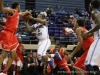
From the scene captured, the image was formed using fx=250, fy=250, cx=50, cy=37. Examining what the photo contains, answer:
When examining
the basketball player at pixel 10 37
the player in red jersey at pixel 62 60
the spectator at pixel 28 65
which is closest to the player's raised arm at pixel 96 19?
the basketball player at pixel 10 37

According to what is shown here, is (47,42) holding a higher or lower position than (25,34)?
higher

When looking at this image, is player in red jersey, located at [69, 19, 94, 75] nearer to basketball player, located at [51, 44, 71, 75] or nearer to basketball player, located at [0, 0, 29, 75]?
basketball player, located at [0, 0, 29, 75]

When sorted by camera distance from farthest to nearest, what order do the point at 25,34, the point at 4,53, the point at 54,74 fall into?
the point at 25,34 → the point at 54,74 → the point at 4,53

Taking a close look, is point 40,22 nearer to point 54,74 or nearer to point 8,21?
point 8,21

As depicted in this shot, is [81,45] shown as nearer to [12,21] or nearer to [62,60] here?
[12,21]

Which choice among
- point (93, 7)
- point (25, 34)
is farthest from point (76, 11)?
point (93, 7)

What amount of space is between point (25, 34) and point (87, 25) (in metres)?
4.33

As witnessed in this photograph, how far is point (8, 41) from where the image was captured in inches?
245

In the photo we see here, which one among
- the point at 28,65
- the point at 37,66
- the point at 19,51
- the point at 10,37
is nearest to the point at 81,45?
the point at 10,37

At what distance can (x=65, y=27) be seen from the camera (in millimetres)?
14297

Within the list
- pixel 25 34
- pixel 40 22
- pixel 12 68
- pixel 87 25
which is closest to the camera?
pixel 40 22

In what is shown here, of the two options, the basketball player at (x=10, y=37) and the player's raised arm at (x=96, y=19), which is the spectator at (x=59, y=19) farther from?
the player's raised arm at (x=96, y=19)

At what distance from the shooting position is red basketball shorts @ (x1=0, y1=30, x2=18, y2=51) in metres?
6.22

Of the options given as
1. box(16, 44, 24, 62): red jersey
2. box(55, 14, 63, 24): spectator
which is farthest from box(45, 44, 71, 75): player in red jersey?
box(55, 14, 63, 24): spectator
